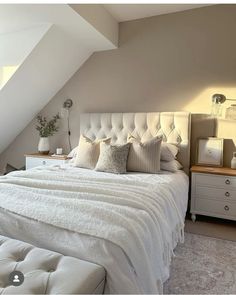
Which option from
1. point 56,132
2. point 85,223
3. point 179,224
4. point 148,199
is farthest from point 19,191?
point 56,132

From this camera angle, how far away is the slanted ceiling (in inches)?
104

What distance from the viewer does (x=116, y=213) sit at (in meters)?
1.50

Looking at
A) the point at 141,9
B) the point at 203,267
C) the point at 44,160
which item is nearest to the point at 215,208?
the point at 203,267

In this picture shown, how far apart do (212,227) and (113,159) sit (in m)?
1.41

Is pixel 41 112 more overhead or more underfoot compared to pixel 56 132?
more overhead

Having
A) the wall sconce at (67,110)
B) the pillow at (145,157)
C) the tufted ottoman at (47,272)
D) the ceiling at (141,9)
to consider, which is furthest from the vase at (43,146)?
the tufted ottoman at (47,272)

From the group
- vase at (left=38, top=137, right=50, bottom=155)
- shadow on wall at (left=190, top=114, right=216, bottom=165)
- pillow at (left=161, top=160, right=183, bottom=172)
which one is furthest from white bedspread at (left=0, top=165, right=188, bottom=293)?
vase at (left=38, top=137, right=50, bottom=155)

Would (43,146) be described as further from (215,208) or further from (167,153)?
(215,208)

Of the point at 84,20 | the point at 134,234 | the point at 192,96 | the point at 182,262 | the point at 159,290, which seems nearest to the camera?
the point at 134,234

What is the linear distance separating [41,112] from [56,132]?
49 cm

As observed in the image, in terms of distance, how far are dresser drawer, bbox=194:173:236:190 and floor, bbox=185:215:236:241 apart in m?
0.48

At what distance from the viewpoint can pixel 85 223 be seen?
1406 mm

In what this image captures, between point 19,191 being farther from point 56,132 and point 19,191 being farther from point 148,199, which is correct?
point 56,132

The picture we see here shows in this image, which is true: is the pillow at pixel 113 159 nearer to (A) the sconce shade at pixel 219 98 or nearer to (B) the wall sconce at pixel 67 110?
(A) the sconce shade at pixel 219 98
